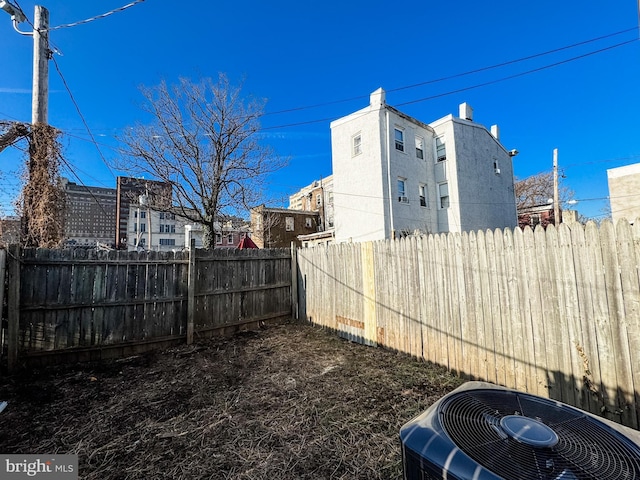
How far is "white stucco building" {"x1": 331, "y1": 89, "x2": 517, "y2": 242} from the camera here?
498 inches

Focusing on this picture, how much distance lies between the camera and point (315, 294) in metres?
6.54

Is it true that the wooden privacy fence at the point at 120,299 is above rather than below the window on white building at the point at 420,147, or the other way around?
below

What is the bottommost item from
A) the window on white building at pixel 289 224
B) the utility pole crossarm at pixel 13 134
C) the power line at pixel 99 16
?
the utility pole crossarm at pixel 13 134

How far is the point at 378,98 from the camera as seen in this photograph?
1266 centimetres

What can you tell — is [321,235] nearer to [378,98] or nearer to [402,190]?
[402,190]

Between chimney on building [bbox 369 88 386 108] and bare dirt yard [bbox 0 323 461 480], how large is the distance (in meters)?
11.6

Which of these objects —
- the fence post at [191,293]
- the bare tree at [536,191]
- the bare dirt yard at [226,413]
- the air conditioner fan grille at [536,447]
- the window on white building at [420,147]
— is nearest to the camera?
the air conditioner fan grille at [536,447]

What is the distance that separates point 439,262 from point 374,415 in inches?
87.0

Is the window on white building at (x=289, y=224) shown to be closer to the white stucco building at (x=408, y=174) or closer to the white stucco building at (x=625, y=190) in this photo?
the white stucco building at (x=408, y=174)

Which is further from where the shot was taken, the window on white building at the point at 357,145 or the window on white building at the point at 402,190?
the window on white building at the point at 357,145

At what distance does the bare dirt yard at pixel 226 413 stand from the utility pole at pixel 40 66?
456 cm

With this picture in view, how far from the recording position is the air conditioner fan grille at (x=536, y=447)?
0.94 metres

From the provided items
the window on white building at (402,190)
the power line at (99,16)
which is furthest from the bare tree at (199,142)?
the window on white building at (402,190)

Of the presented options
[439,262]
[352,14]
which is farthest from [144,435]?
[352,14]
